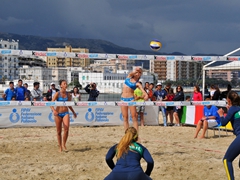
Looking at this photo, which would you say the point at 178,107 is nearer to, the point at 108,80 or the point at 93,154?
the point at 108,80

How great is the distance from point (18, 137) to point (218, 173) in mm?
6144

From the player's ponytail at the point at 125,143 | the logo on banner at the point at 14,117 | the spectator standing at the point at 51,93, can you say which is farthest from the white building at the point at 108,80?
the player's ponytail at the point at 125,143

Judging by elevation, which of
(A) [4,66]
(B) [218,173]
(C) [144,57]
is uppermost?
(A) [4,66]

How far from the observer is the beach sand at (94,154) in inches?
263

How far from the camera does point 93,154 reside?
27.2 feet

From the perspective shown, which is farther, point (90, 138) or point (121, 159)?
point (90, 138)

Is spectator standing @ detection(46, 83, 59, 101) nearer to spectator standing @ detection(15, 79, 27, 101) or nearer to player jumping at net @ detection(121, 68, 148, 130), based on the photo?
spectator standing @ detection(15, 79, 27, 101)

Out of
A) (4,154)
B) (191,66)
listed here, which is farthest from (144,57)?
(191,66)

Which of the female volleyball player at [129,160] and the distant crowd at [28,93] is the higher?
the distant crowd at [28,93]

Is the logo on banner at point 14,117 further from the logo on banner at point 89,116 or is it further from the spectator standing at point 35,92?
the logo on banner at point 89,116

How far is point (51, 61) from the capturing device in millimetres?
139625

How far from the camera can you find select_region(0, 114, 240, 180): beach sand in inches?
263

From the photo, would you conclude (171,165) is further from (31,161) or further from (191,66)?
(191,66)

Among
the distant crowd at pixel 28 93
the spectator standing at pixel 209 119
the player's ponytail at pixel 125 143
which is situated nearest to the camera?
the player's ponytail at pixel 125 143
